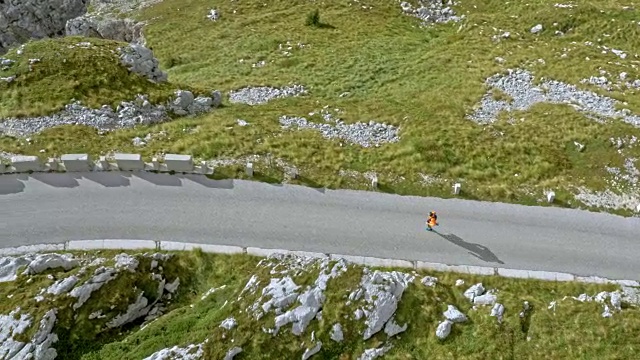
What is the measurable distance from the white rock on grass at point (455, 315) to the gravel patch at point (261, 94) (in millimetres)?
23553

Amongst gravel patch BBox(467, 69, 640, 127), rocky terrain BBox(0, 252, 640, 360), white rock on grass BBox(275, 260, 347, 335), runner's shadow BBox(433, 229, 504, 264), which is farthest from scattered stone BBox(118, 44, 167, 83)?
runner's shadow BBox(433, 229, 504, 264)

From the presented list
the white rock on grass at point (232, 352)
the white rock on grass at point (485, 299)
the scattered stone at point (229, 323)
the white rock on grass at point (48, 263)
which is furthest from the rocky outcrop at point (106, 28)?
the white rock on grass at point (485, 299)

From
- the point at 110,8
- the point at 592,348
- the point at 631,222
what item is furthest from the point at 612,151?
the point at 110,8

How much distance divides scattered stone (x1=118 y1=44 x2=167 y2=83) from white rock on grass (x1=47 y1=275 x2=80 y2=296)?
1989 cm

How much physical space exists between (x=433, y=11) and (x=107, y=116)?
126ft

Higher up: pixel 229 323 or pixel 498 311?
pixel 229 323

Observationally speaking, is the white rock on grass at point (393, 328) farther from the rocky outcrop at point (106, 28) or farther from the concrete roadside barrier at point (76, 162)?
the rocky outcrop at point (106, 28)

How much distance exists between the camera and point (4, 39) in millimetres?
60875

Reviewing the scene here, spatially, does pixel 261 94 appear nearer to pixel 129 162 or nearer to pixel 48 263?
pixel 129 162

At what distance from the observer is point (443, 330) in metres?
19.0

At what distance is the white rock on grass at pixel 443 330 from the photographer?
749 inches

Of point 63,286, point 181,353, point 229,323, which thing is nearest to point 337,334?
point 229,323

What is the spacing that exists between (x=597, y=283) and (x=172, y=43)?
46709 millimetres

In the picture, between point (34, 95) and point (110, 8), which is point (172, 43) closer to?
point (110, 8)
